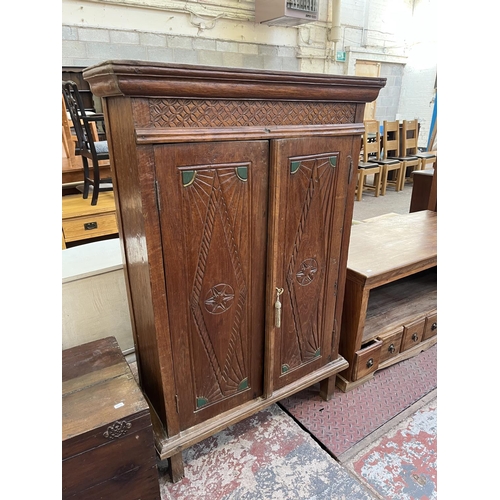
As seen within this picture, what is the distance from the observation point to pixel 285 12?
4.91m

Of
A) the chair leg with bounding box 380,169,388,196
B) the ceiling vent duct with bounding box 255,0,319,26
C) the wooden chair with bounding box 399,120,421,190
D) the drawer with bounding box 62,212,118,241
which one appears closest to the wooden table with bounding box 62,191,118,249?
the drawer with bounding box 62,212,118,241

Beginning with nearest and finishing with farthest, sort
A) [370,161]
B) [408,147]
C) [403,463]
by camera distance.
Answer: [403,463]
[370,161]
[408,147]

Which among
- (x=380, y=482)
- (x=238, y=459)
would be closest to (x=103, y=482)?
(x=238, y=459)

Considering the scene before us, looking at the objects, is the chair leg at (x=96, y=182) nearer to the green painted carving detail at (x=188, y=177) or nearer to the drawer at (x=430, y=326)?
the green painted carving detail at (x=188, y=177)

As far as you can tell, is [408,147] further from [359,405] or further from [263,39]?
[359,405]

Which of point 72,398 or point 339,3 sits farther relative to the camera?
point 339,3

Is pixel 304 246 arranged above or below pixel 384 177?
above

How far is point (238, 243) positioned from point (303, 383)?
0.74 metres

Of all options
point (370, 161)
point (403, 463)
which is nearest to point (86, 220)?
point (403, 463)

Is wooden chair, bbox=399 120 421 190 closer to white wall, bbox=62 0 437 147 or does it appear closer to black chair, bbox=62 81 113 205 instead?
white wall, bbox=62 0 437 147

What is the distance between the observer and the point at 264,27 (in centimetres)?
545

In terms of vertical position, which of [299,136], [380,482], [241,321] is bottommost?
[380,482]

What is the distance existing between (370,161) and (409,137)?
1.17m

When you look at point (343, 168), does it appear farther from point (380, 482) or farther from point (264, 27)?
point (264, 27)
